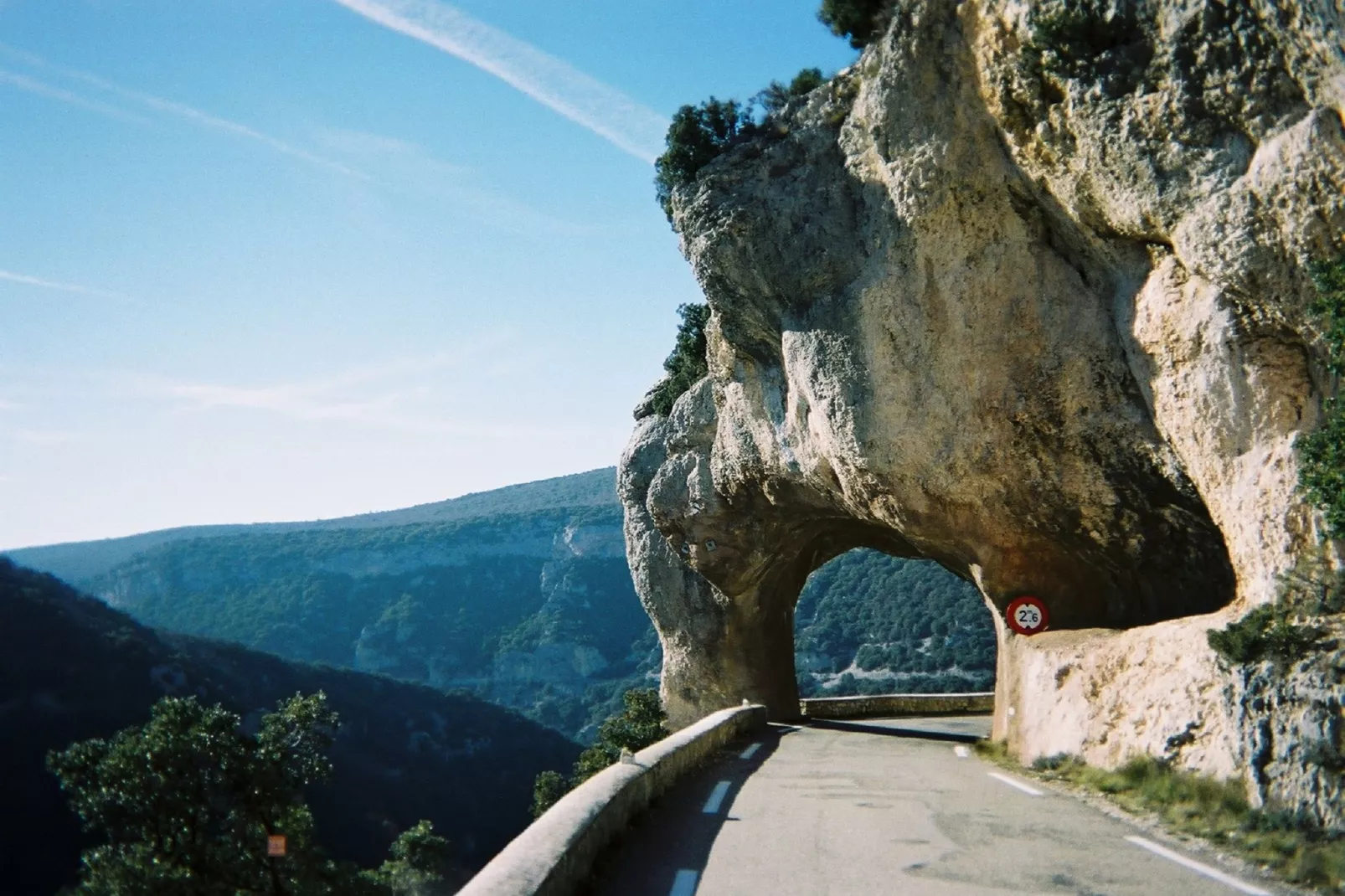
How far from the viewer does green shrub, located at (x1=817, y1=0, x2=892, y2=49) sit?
19.5 m

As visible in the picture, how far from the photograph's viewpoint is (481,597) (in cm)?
15600

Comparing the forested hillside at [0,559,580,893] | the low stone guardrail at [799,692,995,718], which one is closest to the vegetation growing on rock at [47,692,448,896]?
the low stone guardrail at [799,692,995,718]

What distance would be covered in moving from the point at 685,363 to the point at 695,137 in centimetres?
1041

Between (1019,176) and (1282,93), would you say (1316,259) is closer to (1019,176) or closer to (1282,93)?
(1282,93)

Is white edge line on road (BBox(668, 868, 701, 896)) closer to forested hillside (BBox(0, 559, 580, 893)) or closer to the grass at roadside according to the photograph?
the grass at roadside

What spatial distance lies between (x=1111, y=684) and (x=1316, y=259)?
18.8 ft

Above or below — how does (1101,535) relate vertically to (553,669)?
above

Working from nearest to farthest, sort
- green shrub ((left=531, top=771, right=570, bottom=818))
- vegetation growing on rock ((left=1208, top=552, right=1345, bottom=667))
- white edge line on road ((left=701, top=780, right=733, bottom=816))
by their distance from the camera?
vegetation growing on rock ((left=1208, top=552, right=1345, bottom=667))
white edge line on road ((left=701, top=780, right=733, bottom=816))
green shrub ((left=531, top=771, right=570, bottom=818))

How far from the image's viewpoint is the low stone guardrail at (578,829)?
5.98 metres

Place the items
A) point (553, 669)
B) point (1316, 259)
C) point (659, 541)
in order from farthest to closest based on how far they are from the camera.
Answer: point (553, 669) → point (659, 541) → point (1316, 259)

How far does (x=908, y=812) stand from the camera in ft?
34.1

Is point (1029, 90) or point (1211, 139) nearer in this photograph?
point (1211, 139)

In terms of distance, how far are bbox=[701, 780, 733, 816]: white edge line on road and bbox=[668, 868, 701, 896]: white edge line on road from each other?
2.73 meters

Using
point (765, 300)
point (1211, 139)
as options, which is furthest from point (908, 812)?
point (765, 300)
